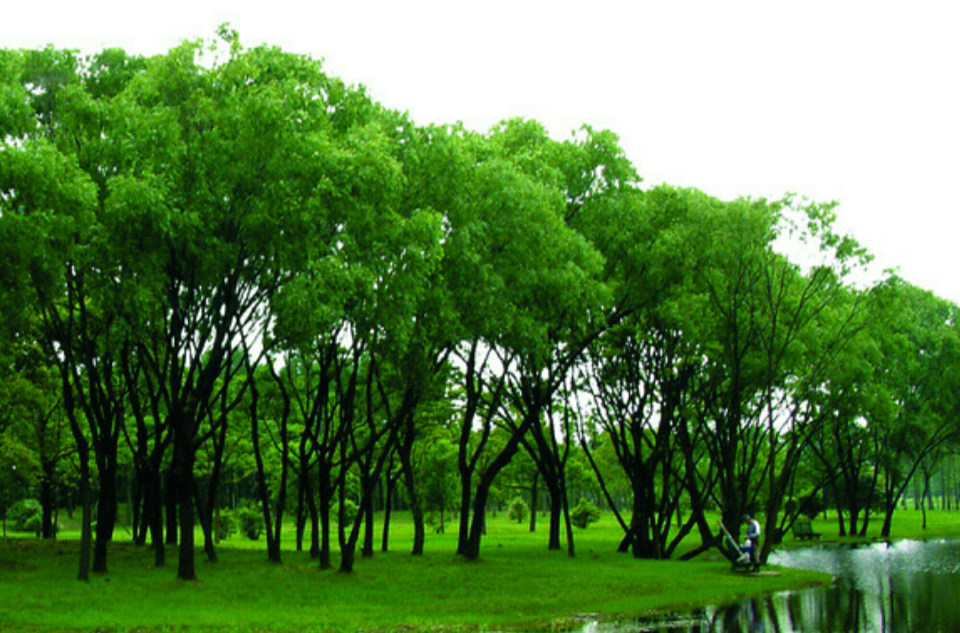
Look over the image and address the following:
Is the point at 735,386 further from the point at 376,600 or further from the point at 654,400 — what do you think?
the point at 376,600

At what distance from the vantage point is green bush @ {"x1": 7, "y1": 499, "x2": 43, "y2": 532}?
197 ft

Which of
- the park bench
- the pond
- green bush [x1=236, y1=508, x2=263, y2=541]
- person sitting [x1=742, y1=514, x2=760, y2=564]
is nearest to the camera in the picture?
the pond

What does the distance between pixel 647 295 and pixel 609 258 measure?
1844 mm

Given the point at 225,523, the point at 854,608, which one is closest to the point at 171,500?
the point at 854,608

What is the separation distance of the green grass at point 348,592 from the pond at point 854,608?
1295 mm

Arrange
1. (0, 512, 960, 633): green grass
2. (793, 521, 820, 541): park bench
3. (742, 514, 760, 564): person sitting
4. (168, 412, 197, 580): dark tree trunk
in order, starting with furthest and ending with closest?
(793, 521, 820, 541): park bench
(742, 514, 760, 564): person sitting
(168, 412, 197, 580): dark tree trunk
(0, 512, 960, 633): green grass

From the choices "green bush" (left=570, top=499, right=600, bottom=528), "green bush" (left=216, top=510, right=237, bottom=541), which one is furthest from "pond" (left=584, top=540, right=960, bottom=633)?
"green bush" (left=216, top=510, right=237, bottom=541)

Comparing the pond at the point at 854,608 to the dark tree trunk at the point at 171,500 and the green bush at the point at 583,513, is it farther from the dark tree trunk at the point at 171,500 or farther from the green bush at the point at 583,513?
the green bush at the point at 583,513

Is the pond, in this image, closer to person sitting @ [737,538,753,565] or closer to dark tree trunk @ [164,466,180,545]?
person sitting @ [737,538,753,565]

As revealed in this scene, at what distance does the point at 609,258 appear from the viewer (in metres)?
31.6

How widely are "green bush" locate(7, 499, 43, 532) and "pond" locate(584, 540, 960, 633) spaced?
50.5m

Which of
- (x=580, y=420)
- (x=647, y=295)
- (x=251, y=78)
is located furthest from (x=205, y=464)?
(x=251, y=78)

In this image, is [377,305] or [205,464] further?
[205,464]

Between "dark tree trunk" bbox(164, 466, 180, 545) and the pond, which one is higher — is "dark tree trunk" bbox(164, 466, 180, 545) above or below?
above
